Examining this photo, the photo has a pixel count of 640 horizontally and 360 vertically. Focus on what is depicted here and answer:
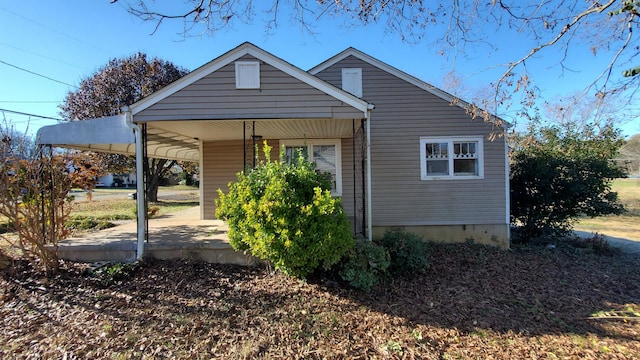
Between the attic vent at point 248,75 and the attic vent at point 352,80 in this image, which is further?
the attic vent at point 352,80

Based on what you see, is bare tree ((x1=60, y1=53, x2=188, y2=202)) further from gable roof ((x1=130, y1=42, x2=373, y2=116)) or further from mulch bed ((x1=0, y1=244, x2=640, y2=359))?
mulch bed ((x1=0, y1=244, x2=640, y2=359))

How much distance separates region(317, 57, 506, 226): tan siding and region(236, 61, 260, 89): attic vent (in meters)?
3.38

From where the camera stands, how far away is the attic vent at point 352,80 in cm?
803

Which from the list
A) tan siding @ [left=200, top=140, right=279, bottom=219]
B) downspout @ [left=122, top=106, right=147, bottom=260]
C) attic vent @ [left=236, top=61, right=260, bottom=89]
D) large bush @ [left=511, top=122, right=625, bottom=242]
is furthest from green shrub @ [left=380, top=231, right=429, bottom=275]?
downspout @ [left=122, top=106, right=147, bottom=260]

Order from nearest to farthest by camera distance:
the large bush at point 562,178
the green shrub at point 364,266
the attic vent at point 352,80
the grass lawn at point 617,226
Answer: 1. the green shrub at point 364,266
2. the large bush at point 562,178
3. the attic vent at point 352,80
4. the grass lawn at point 617,226

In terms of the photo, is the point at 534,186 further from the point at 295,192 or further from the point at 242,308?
the point at 242,308

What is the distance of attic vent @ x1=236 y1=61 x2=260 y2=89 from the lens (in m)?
5.61

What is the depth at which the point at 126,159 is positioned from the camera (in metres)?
15.0

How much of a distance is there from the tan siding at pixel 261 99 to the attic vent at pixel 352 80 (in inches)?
104

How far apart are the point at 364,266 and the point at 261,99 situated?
346 cm

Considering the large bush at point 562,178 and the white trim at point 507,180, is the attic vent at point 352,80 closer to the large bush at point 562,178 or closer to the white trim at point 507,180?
the white trim at point 507,180

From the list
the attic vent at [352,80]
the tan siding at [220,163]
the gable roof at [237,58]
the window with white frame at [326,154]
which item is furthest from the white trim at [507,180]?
the tan siding at [220,163]

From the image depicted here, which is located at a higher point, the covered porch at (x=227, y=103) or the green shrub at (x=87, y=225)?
the covered porch at (x=227, y=103)

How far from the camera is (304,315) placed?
3.98 m
